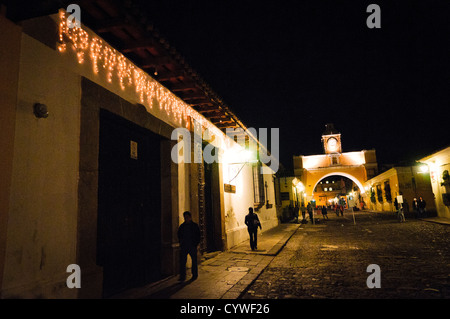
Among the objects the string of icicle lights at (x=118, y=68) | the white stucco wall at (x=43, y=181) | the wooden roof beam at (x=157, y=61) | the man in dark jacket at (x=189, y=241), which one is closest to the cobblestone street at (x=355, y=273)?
the man in dark jacket at (x=189, y=241)

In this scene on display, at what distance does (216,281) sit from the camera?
557cm

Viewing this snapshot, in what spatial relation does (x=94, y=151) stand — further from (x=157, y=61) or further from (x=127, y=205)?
(x=157, y=61)

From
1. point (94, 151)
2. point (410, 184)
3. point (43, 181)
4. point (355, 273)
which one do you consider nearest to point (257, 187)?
point (355, 273)

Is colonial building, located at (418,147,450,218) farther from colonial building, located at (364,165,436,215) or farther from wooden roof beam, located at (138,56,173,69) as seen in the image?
wooden roof beam, located at (138,56,173,69)

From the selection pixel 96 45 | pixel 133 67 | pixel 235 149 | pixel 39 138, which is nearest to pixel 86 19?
pixel 96 45

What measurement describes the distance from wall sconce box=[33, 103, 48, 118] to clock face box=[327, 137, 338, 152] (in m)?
51.8

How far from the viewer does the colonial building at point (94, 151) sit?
3232 millimetres

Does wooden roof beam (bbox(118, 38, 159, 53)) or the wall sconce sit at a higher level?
wooden roof beam (bbox(118, 38, 159, 53))

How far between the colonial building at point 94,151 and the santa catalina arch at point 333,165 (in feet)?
139

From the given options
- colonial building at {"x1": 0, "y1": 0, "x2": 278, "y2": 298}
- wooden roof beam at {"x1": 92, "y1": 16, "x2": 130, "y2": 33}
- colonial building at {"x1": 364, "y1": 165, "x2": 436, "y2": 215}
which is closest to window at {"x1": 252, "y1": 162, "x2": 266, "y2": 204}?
colonial building at {"x1": 0, "y1": 0, "x2": 278, "y2": 298}

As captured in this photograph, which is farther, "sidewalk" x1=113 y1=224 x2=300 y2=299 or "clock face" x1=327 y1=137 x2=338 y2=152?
"clock face" x1=327 y1=137 x2=338 y2=152

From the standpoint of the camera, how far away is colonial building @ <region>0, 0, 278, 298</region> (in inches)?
127

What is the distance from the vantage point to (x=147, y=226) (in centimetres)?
612
